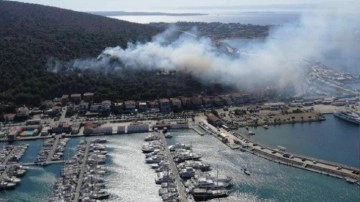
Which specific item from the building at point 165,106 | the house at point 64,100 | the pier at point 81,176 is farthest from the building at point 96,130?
the house at point 64,100

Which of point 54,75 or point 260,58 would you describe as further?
point 260,58

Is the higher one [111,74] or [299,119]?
[111,74]

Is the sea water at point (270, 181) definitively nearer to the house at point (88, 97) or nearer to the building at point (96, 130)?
the building at point (96, 130)

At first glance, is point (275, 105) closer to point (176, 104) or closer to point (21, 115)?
point (176, 104)

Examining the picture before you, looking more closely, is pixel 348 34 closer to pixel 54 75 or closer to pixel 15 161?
pixel 54 75

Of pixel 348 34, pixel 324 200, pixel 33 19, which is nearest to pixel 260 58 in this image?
pixel 348 34

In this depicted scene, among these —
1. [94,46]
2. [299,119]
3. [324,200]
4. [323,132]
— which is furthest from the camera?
[94,46]

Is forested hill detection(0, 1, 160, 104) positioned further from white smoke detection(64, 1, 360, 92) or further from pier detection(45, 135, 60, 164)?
pier detection(45, 135, 60, 164)
